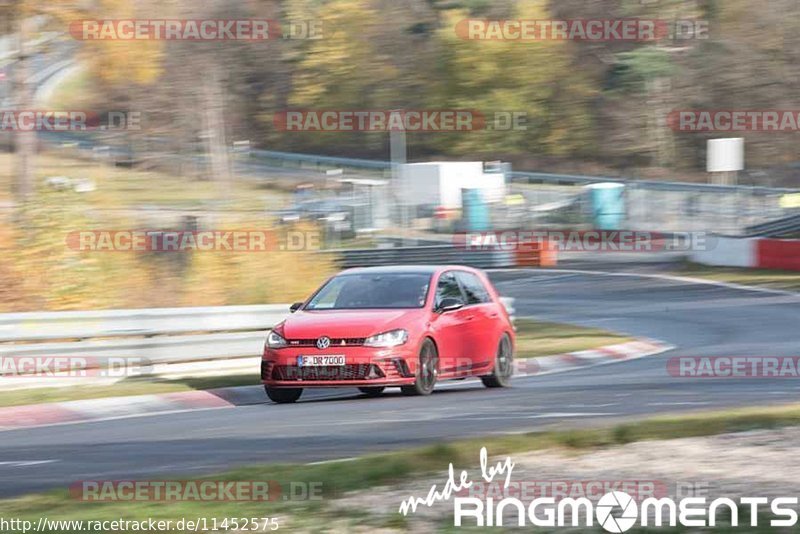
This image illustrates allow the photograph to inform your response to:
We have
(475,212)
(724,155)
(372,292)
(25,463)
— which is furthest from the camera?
(475,212)

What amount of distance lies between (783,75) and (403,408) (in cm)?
6152

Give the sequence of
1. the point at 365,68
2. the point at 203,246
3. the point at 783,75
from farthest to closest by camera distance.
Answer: the point at 365,68 → the point at 783,75 → the point at 203,246

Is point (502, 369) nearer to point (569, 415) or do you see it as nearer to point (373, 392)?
point (373, 392)

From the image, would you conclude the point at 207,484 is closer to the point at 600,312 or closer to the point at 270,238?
the point at 270,238

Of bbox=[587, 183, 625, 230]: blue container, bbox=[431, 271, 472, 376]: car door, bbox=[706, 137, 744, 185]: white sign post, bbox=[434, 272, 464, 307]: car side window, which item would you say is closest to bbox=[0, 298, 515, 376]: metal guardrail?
bbox=[434, 272, 464, 307]: car side window

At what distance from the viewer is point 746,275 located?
3906 cm

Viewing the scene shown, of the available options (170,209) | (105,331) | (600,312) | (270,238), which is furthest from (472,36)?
(105,331)

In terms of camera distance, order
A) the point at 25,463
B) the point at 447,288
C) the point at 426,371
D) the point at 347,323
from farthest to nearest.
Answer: the point at 447,288, the point at 426,371, the point at 347,323, the point at 25,463

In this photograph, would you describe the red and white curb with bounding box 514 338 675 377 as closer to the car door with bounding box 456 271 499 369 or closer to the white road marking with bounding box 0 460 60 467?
the car door with bounding box 456 271 499 369

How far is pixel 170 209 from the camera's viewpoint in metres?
52.3

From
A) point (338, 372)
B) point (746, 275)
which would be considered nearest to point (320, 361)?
point (338, 372)

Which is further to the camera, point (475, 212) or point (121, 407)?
point (475, 212)

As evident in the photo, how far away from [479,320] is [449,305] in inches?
31.9

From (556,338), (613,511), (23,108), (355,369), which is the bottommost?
(556,338)
